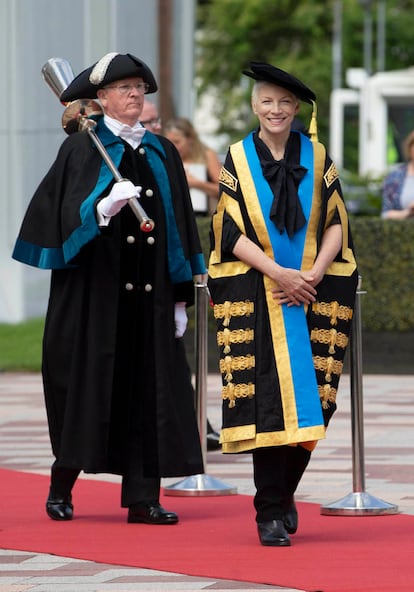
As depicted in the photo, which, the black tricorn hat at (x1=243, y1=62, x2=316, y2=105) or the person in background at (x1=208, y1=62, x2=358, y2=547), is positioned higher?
the black tricorn hat at (x1=243, y1=62, x2=316, y2=105)

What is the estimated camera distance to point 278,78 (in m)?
7.03

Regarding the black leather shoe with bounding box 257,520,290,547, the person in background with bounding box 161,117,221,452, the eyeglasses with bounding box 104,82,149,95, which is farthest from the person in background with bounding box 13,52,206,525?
the person in background with bounding box 161,117,221,452

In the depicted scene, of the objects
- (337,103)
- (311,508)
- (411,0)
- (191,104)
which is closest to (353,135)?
(337,103)

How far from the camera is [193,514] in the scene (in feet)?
26.3

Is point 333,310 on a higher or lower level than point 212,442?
higher

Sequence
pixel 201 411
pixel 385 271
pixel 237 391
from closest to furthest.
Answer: pixel 237 391, pixel 201 411, pixel 385 271

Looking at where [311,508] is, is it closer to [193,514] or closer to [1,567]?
[193,514]

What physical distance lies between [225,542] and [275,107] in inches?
67.2

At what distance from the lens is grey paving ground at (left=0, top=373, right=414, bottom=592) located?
6344 millimetres

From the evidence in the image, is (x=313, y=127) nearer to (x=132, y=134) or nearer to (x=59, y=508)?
(x=132, y=134)

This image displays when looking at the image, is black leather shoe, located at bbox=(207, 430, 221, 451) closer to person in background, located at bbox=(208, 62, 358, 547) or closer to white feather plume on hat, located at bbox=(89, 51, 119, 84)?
person in background, located at bbox=(208, 62, 358, 547)

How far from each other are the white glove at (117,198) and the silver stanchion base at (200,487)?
5.39 feet

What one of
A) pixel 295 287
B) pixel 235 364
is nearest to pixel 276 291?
pixel 295 287

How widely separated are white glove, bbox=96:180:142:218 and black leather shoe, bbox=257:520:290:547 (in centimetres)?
141
